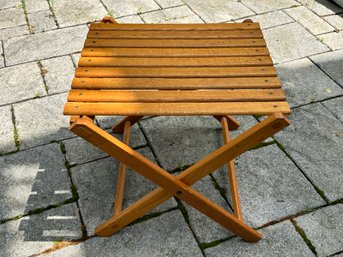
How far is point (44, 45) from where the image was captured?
12.0 feet

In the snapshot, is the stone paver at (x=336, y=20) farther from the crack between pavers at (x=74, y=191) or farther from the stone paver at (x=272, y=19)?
the crack between pavers at (x=74, y=191)

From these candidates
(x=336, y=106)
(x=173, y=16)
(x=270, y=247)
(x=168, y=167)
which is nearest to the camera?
(x=270, y=247)

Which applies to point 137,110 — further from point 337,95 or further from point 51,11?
point 51,11

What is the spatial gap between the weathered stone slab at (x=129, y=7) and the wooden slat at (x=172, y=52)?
216cm

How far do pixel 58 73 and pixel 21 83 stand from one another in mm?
316

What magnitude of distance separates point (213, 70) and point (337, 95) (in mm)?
1609

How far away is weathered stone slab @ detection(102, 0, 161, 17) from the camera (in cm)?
408

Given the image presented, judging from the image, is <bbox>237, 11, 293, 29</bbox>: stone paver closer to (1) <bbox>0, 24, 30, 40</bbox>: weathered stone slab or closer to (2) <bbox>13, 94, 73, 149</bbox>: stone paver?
(2) <bbox>13, 94, 73, 149</bbox>: stone paver

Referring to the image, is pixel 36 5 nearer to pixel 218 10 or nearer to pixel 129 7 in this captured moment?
pixel 129 7

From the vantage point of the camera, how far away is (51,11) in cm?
417

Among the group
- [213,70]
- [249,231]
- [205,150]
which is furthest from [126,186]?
[213,70]

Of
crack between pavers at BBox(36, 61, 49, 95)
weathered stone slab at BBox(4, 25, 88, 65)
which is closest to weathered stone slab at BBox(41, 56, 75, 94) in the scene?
crack between pavers at BBox(36, 61, 49, 95)

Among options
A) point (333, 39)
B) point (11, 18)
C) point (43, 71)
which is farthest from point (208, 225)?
point (11, 18)

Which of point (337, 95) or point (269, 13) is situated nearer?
point (337, 95)
